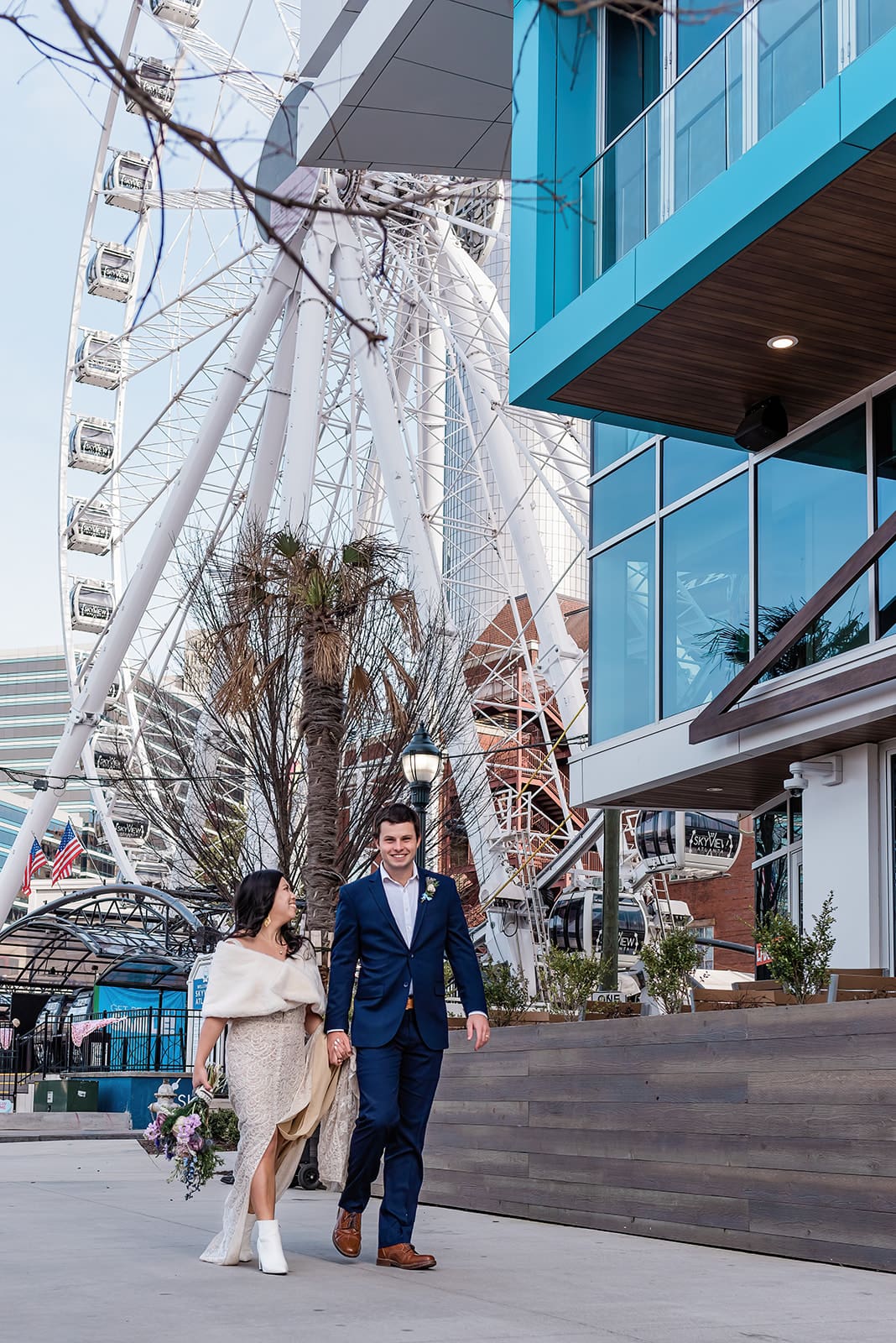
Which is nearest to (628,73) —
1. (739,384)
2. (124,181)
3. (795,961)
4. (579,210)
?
(739,384)

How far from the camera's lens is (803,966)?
8125mm

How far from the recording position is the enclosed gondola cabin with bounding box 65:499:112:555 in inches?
1516

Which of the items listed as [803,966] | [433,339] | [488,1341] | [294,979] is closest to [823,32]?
[803,966]

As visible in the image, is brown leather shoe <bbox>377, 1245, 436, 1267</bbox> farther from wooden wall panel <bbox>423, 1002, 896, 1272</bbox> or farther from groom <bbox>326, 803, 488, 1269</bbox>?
wooden wall panel <bbox>423, 1002, 896, 1272</bbox>

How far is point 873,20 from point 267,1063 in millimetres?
7263

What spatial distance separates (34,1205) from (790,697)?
655cm

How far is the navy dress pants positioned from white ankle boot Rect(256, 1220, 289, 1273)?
1.33 feet

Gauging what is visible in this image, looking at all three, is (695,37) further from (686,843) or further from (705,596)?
(686,843)

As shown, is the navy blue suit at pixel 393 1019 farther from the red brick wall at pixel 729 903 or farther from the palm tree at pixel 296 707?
the red brick wall at pixel 729 903

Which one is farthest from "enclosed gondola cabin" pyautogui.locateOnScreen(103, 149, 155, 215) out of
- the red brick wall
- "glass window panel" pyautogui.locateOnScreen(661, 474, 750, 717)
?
"glass window panel" pyautogui.locateOnScreen(661, 474, 750, 717)

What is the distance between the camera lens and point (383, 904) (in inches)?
254

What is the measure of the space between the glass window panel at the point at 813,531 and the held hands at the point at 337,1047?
7131 millimetres

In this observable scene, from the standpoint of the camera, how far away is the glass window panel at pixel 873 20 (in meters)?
9.57

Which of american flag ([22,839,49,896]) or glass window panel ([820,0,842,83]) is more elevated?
glass window panel ([820,0,842,83])
